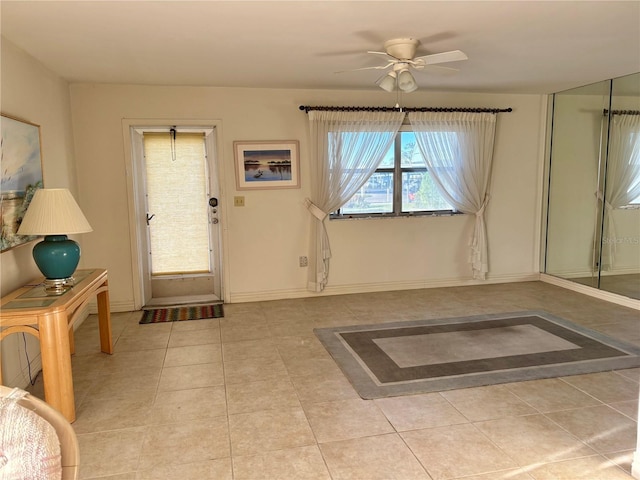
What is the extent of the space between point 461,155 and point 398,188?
0.82 m

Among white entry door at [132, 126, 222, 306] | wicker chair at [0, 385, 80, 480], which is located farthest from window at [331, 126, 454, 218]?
wicker chair at [0, 385, 80, 480]

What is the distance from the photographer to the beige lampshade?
2955 mm

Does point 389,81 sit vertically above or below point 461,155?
above

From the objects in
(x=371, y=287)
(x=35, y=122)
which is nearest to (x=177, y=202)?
(x=35, y=122)

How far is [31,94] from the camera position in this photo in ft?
11.8

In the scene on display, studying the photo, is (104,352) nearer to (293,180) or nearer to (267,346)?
(267,346)

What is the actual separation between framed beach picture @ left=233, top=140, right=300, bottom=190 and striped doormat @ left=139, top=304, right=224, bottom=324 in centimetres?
136

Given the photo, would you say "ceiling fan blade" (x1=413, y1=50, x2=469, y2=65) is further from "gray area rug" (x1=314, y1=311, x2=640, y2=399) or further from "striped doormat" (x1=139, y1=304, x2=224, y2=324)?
"striped doormat" (x1=139, y1=304, x2=224, y2=324)

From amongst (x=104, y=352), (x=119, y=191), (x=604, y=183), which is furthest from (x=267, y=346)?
Answer: (x=604, y=183)

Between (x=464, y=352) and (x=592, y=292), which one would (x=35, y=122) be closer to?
(x=464, y=352)

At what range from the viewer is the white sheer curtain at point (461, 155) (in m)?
5.40

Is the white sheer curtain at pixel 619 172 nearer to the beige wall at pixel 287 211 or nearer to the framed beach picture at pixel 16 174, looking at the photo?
the beige wall at pixel 287 211

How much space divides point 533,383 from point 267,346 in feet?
6.60

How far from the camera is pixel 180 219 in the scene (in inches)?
231
